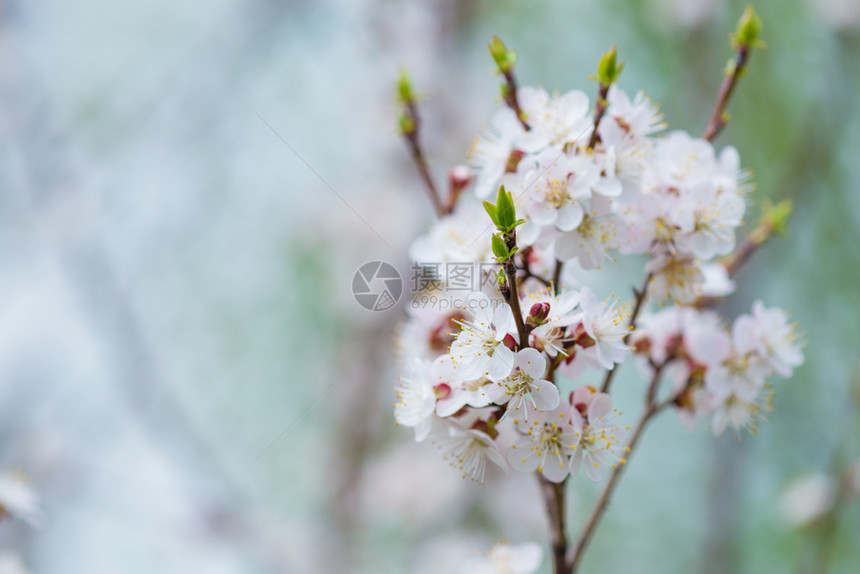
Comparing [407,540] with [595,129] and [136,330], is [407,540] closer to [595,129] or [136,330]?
[136,330]

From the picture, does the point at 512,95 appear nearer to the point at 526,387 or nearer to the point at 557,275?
the point at 557,275

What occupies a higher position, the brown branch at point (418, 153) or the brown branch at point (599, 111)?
the brown branch at point (418, 153)

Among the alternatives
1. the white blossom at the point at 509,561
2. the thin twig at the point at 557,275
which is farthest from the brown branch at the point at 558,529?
the thin twig at the point at 557,275

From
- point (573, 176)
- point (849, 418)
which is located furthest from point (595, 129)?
point (849, 418)

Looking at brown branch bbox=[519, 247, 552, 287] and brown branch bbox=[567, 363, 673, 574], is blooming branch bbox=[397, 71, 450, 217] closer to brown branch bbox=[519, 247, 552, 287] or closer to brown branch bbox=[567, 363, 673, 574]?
brown branch bbox=[519, 247, 552, 287]

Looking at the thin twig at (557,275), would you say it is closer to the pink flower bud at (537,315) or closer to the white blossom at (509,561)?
the pink flower bud at (537,315)

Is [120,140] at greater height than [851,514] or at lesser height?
greater

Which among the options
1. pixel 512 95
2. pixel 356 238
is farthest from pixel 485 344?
pixel 356 238
